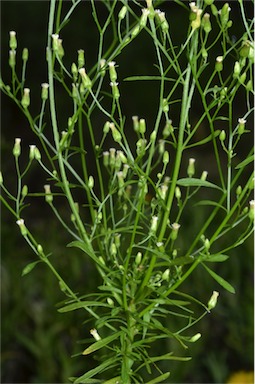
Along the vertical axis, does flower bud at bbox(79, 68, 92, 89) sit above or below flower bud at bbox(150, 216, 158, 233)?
above

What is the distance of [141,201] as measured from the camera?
1.59 feet

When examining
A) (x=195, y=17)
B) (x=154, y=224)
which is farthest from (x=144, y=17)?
(x=154, y=224)

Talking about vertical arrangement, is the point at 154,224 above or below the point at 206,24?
below

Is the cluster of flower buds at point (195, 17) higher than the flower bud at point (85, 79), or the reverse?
the cluster of flower buds at point (195, 17)

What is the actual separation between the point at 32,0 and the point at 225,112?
767 millimetres

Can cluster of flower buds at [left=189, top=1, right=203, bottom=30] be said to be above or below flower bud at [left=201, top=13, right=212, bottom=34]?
above

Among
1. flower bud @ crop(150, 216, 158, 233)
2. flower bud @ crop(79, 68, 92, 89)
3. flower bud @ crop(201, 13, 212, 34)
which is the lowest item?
flower bud @ crop(150, 216, 158, 233)

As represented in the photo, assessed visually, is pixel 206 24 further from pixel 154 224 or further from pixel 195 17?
pixel 154 224

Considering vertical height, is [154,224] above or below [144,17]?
below

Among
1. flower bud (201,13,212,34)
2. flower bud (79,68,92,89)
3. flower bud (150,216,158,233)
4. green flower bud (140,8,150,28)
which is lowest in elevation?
flower bud (150,216,158,233)

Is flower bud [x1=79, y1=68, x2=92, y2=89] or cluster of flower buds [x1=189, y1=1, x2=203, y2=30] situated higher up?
cluster of flower buds [x1=189, y1=1, x2=203, y2=30]

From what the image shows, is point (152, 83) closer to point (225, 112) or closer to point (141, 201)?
point (225, 112)

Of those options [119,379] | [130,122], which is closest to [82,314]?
[119,379]

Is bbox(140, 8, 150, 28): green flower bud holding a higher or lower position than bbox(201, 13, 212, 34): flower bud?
higher
